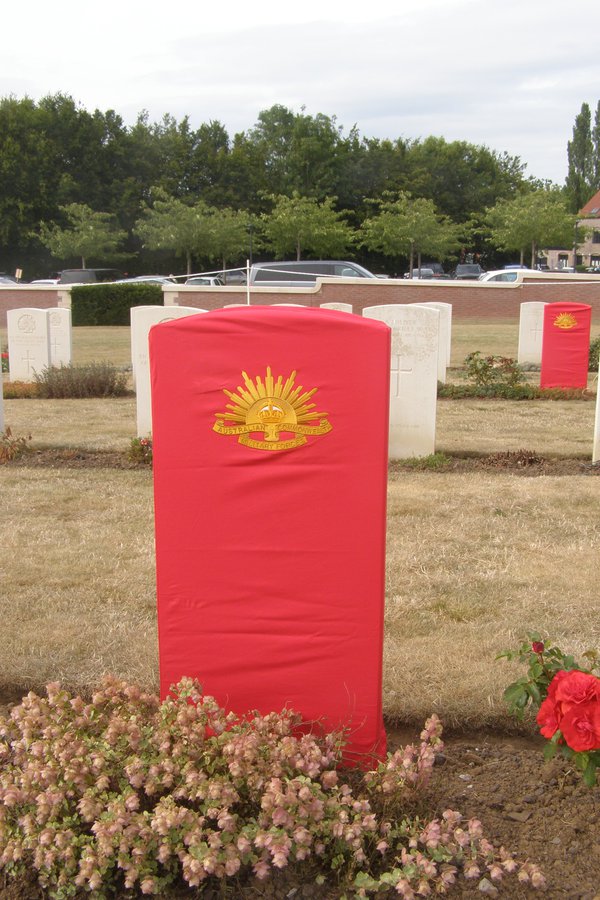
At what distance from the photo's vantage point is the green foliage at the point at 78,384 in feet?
41.8

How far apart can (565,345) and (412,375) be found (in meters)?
5.56

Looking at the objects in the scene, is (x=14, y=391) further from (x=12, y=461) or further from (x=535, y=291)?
(x=535, y=291)

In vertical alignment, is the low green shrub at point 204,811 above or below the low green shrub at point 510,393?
above

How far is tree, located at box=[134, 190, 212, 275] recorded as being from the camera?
40.4 m

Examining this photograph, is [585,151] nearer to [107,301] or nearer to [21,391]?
[107,301]

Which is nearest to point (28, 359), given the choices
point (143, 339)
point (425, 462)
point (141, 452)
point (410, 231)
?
point (143, 339)

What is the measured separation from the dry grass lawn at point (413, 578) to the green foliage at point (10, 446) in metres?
0.29

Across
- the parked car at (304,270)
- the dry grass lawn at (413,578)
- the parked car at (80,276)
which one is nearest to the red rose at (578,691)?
the dry grass lawn at (413,578)

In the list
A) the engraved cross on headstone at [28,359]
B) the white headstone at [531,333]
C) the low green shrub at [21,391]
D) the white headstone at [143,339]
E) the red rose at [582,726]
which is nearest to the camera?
the red rose at [582,726]

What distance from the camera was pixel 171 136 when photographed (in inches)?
2009

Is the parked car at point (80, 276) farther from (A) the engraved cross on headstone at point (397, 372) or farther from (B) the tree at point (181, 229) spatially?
(A) the engraved cross on headstone at point (397, 372)

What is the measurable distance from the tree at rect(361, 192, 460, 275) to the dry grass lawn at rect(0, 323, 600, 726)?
34.0 meters

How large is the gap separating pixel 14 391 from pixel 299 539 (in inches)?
432

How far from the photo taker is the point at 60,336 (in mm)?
14695
